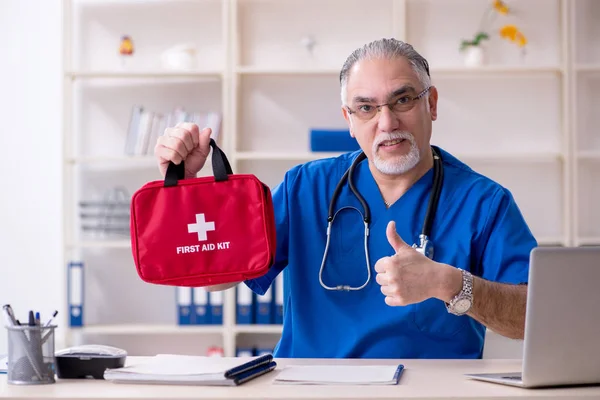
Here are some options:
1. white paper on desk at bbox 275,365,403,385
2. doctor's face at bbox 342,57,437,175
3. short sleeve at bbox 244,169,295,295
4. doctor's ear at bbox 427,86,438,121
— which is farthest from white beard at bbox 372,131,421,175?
white paper on desk at bbox 275,365,403,385

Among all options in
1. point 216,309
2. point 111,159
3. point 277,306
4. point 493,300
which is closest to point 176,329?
point 216,309

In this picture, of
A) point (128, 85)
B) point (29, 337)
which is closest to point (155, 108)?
point (128, 85)

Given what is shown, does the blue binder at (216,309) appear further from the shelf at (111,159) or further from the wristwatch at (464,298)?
the wristwatch at (464,298)

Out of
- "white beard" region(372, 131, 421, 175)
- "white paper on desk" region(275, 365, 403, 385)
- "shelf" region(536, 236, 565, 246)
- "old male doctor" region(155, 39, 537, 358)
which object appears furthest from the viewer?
"shelf" region(536, 236, 565, 246)

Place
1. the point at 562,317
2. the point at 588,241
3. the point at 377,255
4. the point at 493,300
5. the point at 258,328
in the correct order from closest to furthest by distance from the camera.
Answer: the point at 562,317 < the point at 493,300 < the point at 377,255 < the point at 258,328 < the point at 588,241

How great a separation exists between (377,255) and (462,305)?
0.38 metres

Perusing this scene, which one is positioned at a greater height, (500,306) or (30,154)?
(30,154)

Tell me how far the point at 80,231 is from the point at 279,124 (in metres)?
1.07

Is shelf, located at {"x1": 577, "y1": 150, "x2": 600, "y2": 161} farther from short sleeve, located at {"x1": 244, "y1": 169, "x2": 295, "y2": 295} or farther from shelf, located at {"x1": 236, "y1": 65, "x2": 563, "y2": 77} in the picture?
short sleeve, located at {"x1": 244, "y1": 169, "x2": 295, "y2": 295}

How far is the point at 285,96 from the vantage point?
3.84 m

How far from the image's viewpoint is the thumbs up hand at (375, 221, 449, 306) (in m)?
1.48

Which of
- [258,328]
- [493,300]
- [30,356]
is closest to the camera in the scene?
[30,356]

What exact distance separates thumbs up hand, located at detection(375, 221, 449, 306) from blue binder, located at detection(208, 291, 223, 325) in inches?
82.7

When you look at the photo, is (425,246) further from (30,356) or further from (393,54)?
(30,356)
